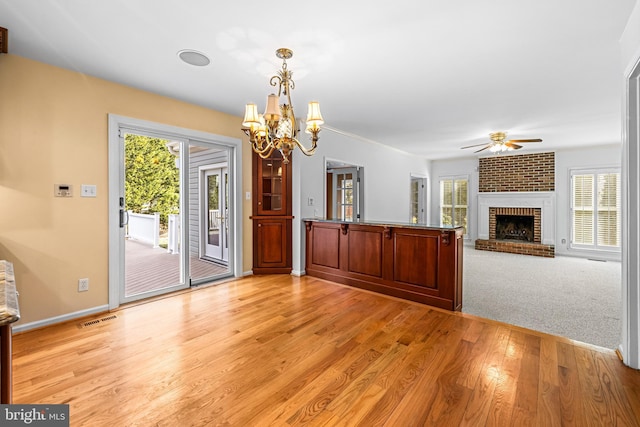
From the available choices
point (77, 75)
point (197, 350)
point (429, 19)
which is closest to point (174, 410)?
point (197, 350)

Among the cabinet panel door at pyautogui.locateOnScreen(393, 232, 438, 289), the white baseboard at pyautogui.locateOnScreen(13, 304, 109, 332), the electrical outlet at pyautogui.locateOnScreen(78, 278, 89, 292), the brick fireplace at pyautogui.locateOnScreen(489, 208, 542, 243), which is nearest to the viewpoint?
the white baseboard at pyautogui.locateOnScreen(13, 304, 109, 332)

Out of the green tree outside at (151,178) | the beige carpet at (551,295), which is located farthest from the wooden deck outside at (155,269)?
the beige carpet at (551,295)

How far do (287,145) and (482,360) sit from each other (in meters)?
2.36

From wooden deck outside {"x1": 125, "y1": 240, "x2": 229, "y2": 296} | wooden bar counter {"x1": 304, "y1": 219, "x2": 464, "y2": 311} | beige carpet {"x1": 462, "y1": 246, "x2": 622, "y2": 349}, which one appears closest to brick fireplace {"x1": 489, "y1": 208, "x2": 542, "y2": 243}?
beige carpet {"x1": 462, "y1": 246, "x2": 622, "y2": 349}

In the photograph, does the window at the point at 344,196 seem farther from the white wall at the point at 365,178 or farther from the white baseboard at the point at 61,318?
the white baseboard at the point at 61,318

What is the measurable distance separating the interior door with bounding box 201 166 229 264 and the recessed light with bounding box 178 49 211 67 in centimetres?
290

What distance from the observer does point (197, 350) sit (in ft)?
7.91

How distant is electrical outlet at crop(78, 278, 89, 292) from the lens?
10.1 ft

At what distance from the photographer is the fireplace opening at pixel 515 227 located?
295 inches

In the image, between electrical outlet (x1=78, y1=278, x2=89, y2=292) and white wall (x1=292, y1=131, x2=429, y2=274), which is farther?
white wall (x1=292, y1=131, x2=429, y2=274)

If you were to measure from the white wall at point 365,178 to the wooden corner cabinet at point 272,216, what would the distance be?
0.45 ft

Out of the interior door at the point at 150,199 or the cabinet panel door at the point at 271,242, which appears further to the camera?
the interior door at the point at 150,199

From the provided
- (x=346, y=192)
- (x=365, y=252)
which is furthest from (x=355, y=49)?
(x=346, y=192)

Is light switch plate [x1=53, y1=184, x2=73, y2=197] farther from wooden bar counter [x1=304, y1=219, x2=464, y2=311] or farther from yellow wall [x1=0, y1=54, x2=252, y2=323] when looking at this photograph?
wooden bar counter [x1=304, y1=219, x2=464, y2=311]
